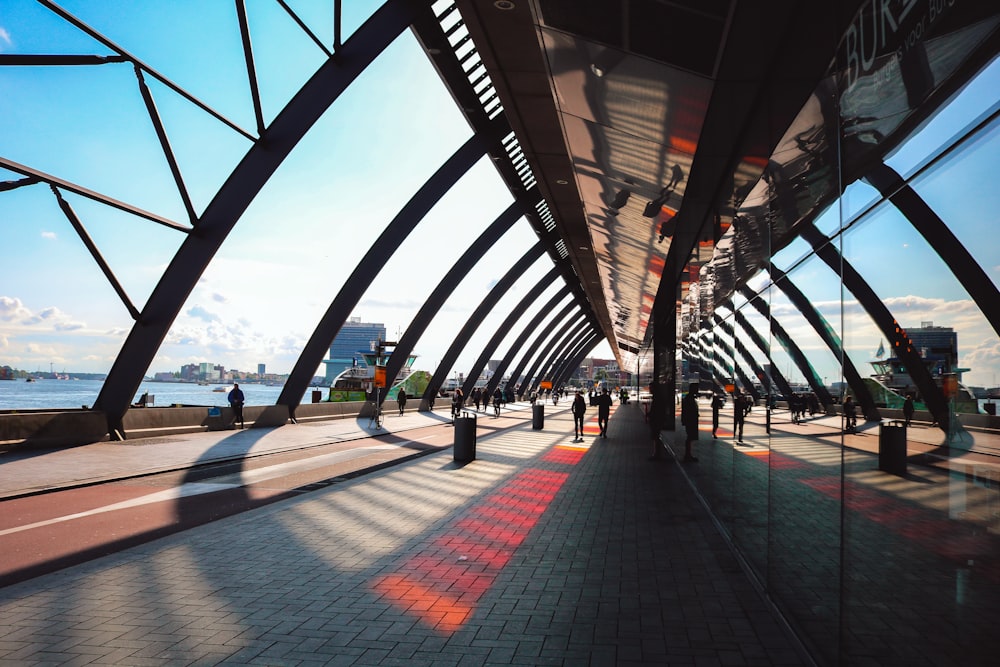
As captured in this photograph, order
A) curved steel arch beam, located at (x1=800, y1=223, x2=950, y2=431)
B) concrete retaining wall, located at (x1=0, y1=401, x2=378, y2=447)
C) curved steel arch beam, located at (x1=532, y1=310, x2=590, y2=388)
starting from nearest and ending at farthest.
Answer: curved steel arch beam, located at (x1=800, y1=223, x2=950, y2=431) → concrete retaining wall, located at (x1=0, y1=401, x2=378, y2=447) → curved steel arch beam, located at (x1=532, y1=310, x2=590, y2=388)

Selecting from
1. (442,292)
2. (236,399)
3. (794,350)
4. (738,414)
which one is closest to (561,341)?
(442,292)

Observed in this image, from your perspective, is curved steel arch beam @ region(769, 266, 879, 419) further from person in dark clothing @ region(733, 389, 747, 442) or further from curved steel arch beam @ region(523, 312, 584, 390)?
curved steel arch beam @ region(523, 312, 584, 390)

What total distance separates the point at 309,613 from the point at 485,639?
1358 millimetres

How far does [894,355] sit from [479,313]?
31.0m

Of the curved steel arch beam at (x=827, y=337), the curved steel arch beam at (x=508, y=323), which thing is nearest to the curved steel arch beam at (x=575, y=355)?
the curved steel arch beam at (x=508, y=323)

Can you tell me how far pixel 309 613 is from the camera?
475cm

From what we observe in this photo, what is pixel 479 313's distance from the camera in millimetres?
33562

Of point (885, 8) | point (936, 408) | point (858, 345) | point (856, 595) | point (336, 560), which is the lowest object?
point (336, 560)

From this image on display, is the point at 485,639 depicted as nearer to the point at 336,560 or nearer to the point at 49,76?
the point at 336,560

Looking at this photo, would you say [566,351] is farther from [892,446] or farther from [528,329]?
[892,446]

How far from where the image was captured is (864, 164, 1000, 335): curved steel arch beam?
2023 millimetres

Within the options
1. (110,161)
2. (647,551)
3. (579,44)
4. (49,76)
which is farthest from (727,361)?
(49,76)

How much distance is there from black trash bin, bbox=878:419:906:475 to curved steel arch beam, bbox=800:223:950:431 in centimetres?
26

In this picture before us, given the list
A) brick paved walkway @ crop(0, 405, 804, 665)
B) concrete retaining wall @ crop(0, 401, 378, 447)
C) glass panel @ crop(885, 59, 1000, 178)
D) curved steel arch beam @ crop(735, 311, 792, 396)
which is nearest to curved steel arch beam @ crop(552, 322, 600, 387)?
concrete retaining wall @ crop(0, 401, 378, 447)
